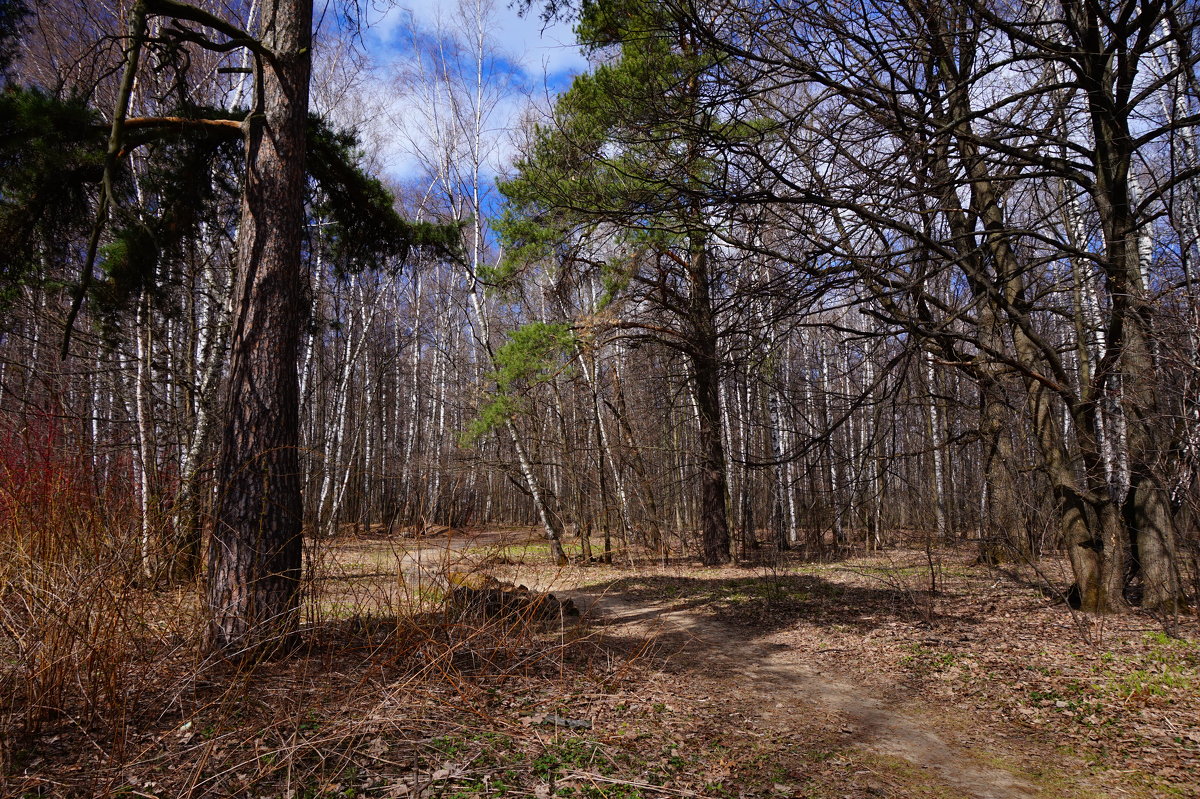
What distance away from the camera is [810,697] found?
470 cm

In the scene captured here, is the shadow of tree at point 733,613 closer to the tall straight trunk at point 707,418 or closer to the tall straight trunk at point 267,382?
the tall straight trunk at point 707,418

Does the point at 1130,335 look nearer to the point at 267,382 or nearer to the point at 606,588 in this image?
the point at 606,588

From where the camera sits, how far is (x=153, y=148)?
5.82 metres

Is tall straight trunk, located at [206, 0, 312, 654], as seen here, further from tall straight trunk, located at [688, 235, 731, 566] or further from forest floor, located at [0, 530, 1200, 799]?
tall straight trunk, located at [688, 235, 731, 566]

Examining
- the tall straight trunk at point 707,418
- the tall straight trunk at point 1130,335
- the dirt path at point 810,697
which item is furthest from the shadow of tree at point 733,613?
the tall straight trunk at point 707,418

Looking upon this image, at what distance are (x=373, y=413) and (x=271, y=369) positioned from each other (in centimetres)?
2220

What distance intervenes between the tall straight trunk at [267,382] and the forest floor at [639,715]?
298 millimetres

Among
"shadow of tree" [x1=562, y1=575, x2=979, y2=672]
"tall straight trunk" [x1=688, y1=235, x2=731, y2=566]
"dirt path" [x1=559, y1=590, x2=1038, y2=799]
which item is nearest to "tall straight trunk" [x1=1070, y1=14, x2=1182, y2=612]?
"shadow of tree" [x1=562, y1=575, x2=979, y2=672]

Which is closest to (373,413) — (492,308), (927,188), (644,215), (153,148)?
(492,308)

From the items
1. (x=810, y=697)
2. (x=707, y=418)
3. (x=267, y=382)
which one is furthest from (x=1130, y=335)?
(x=267, y=382)

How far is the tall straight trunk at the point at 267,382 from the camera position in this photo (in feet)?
13.1

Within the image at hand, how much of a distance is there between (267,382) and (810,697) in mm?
4536

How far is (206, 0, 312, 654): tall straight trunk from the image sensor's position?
3979 millimetres

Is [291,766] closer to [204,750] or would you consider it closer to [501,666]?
[204,750]
